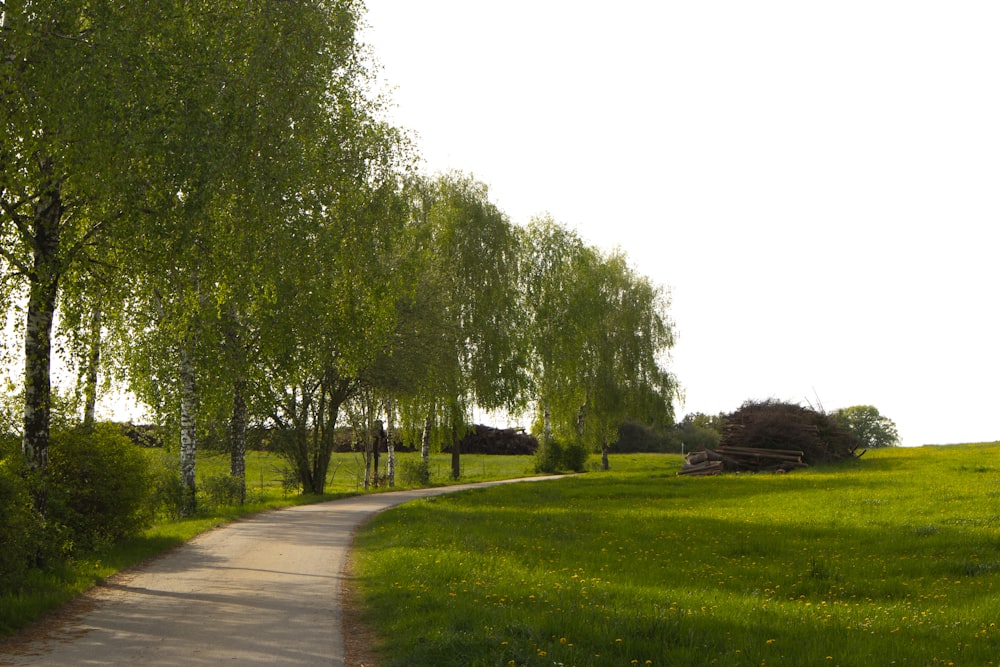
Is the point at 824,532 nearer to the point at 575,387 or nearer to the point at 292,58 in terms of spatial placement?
the point at 292,58

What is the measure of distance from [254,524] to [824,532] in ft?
48.7

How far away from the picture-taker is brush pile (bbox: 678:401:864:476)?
48.6 m

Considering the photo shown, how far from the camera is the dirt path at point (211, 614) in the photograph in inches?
382

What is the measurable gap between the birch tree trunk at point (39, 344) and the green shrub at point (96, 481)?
5.85 feet

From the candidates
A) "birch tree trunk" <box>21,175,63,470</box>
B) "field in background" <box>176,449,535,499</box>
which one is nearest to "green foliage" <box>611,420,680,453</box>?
"field in background" <box>176,449,535,499</box>

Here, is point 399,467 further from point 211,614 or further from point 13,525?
point 211,614

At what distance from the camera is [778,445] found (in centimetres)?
4962

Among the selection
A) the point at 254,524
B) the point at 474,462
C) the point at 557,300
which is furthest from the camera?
the point at 474,462

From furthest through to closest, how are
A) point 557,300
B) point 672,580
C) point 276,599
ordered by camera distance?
point 557,300 → point 672,580 → point 276,599

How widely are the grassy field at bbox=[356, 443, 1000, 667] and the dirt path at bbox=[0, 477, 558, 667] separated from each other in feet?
2.84

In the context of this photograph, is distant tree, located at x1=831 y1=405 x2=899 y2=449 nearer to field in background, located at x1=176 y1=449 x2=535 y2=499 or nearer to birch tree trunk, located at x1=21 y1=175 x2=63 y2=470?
field in background, located at x1=176 y1=449 x2=535 y2=499

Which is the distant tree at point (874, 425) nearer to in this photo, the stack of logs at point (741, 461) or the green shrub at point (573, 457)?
the green shrub at point (573, 457)

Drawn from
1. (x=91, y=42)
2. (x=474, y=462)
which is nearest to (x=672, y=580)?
(x=91, y=42)

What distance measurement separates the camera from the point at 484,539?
752 inches
